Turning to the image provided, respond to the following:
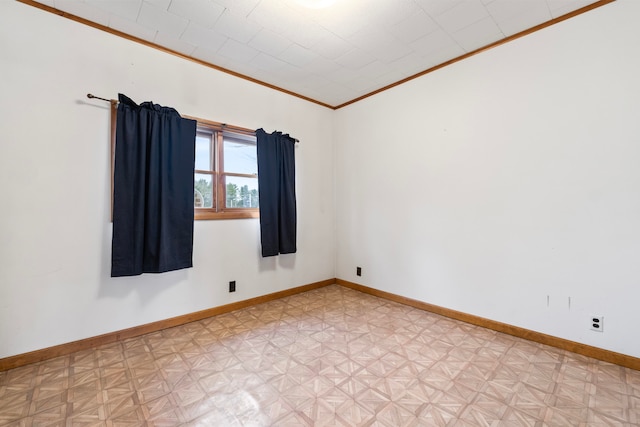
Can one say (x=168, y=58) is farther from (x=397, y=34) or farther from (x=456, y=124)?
(x=456, y=124)

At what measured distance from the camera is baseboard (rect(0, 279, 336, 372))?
1.99 meters

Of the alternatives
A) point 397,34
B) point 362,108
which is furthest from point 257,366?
point 362,108

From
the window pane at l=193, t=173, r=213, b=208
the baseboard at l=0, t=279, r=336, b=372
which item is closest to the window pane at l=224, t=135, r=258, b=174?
the window pane at l=193, t=173, r=213, b=208

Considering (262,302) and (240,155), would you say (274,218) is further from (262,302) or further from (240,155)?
(262,302)

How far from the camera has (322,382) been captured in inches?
71.7

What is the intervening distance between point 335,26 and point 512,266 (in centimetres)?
265

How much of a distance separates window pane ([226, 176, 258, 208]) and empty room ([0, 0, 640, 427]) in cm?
3

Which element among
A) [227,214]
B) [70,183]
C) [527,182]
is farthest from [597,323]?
[70,183]

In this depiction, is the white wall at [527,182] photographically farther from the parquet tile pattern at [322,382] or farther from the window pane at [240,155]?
the window pane at [240,155]

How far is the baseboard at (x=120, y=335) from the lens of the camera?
1989mm

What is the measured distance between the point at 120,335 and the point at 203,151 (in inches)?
74.5

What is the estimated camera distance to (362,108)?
3.80 metres

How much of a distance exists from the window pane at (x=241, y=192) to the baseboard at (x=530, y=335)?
6.73 feet

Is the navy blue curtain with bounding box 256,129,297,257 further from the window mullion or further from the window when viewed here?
the window mullion
